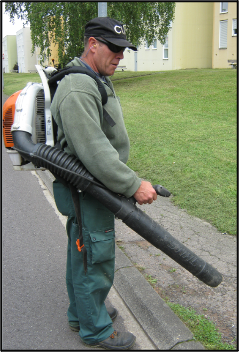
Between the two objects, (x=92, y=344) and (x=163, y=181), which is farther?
(x=163, y=181)

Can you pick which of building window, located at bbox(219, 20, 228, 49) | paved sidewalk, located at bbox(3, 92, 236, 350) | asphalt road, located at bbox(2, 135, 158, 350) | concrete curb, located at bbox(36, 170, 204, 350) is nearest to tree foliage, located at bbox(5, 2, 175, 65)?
building window, located at bbox(219, 20, 228, 49)

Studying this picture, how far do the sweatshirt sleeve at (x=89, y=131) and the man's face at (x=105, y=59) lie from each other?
24 cm

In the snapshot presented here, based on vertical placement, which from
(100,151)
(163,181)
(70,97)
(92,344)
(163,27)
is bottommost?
(92,344)

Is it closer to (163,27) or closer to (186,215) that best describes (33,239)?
(186,215)

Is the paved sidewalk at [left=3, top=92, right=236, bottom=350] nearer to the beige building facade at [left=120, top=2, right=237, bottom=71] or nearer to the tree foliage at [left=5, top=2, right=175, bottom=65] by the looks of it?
the tree foliage at [left=5, top=2, right=175, bottom=65]

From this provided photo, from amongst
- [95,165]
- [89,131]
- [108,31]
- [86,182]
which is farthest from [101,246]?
[108,31]

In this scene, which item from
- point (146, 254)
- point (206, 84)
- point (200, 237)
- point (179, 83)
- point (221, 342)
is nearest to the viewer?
point (221, 342)

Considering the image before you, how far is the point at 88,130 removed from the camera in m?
2.24

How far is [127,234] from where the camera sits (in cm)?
471

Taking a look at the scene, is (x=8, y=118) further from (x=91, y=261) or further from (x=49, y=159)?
(x=91, y=261)

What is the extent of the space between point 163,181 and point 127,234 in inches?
71.0

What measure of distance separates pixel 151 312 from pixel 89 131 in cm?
163

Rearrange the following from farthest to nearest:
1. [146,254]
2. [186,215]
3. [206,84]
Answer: [206,84]
[186,215]
[146,254]

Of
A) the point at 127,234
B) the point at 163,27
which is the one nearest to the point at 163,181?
the point at 127,234
